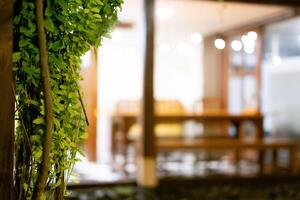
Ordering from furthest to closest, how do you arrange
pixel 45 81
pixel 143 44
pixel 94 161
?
pixel 94 161, pixel 143 44, pixel 45 81

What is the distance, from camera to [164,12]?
251 inches

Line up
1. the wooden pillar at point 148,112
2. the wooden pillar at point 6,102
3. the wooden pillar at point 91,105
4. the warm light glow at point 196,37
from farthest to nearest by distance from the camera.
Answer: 1. the warm light glow at point 196,37
2. the wooden pillar at point 91,105
3. the wooden pillar at point 148,112
4. the wooden pillar at point 6,102

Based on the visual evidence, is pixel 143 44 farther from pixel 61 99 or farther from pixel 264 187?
pixel 61 99

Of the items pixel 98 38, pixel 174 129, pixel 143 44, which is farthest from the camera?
pixel 174 129

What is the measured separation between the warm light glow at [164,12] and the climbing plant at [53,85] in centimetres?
522

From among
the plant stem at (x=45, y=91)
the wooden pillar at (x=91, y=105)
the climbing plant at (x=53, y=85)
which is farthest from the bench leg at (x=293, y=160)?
the plant stem at (x=45, y=91)

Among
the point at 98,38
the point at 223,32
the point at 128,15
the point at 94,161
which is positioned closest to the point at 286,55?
the point at 223,32

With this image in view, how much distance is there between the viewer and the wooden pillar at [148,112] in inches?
186

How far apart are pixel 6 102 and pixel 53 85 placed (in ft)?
0.40

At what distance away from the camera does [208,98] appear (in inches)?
324

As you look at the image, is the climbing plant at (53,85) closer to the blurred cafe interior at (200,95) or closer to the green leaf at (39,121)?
the green leaf at (39,121)

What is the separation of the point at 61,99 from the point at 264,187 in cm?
444

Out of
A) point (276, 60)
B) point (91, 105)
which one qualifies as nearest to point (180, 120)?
point (91, 105)

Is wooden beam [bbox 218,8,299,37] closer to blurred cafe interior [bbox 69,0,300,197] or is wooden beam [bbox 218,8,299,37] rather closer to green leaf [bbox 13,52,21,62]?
blurred cafe interior [bbox 69,0,300,197]
